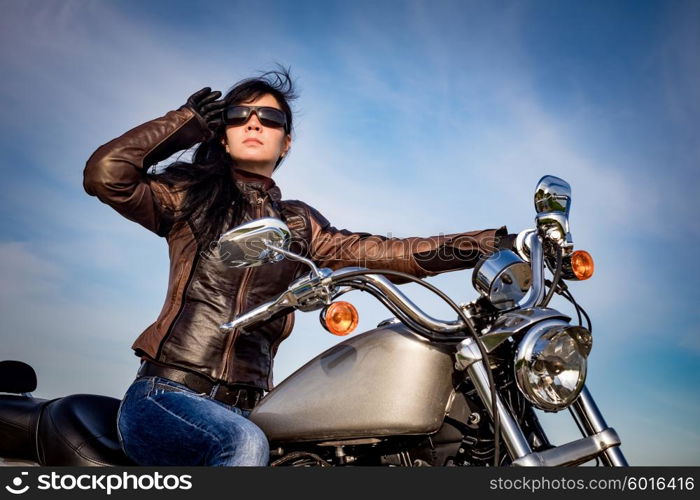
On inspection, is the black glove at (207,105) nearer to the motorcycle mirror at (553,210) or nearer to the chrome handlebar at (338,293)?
the chrome handlebar at (338,293)

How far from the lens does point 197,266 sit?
2.95m

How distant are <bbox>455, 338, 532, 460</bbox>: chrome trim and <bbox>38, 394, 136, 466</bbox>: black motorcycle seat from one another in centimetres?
138

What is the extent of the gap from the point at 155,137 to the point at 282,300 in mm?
1006

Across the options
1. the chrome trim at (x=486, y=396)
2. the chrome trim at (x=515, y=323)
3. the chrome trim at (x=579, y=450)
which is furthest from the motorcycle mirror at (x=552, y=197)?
the chrome trim at (x=579, y=450)

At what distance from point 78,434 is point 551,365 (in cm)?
180

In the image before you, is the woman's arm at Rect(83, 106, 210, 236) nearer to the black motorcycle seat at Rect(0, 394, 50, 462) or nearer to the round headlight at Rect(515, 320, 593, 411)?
the black motorcycle seat at Rect(0, 394, 50, 462)

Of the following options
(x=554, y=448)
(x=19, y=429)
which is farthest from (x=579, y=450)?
(x=19, y=429)

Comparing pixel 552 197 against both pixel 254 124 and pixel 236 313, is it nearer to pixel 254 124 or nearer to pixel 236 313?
pixel 236 313

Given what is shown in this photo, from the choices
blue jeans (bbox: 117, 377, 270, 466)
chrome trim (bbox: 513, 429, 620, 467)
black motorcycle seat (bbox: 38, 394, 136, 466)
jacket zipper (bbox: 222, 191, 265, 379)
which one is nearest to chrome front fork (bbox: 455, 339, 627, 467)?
chrome trim (bbox: 513, 429, 620, 467)

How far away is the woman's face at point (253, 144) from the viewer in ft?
10.6

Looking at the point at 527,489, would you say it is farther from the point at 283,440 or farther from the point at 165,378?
the point at 165,378

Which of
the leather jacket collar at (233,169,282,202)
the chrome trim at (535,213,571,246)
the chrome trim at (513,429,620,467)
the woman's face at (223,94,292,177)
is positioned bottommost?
the chrome trim at (513,429,620,467)

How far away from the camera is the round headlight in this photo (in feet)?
6.57

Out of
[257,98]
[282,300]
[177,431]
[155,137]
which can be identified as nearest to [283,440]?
[177,431]
